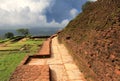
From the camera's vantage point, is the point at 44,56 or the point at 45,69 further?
the point at 44,56

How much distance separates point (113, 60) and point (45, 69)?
109 inches

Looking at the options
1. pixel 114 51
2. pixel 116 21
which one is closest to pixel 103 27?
pixel 116 21

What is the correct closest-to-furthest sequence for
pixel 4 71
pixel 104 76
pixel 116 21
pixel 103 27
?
1. pixel 104 76
2. pixel 116 21
3. pixel 103 27
4. pixel 4 71

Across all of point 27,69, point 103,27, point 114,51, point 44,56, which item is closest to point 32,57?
point 44,56

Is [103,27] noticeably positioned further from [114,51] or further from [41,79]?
[41,79]

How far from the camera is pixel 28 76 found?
20.9 ft

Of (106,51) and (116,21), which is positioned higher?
(116,21)

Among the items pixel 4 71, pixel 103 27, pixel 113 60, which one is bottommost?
pixel 4 71

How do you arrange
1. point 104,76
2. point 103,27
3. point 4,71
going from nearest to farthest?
point 104,76 → point 103,27 → point 4,71

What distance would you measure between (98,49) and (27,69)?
8.04 feet

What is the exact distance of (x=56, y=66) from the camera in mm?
8445

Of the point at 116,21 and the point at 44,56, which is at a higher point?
the point at 116,21

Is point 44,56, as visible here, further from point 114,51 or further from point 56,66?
point 114,51

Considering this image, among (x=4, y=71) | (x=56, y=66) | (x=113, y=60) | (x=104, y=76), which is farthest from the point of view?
(x=4, y=71)
